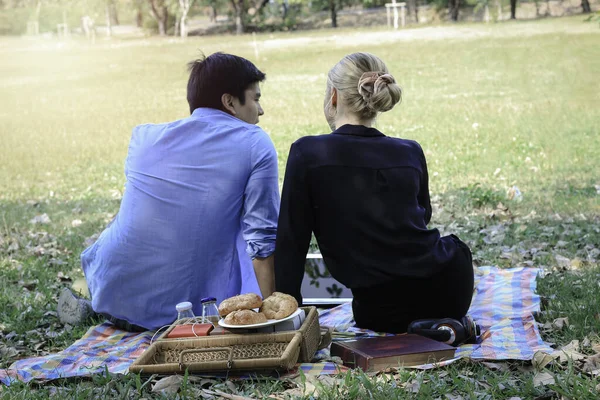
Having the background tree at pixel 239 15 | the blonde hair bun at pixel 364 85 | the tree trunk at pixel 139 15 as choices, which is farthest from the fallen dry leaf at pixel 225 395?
the background tree at pixel 239 15

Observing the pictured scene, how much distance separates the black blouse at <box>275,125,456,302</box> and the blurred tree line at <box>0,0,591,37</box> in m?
18.8

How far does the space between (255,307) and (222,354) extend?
0.78 ft

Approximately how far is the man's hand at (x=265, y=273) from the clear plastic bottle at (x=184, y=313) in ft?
1.08

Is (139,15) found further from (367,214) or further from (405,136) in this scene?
(367,214)

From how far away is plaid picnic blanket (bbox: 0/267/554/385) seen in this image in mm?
3305

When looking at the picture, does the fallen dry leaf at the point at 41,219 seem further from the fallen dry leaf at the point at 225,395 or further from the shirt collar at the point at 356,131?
the fallen dry leaf at the point at 225,395

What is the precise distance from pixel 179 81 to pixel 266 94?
343 cm

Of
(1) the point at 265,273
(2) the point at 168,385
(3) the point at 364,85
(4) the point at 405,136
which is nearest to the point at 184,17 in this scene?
(4) the point at 405,136

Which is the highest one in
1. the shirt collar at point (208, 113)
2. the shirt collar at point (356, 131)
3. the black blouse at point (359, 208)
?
the shirt collar at point (208, 113)

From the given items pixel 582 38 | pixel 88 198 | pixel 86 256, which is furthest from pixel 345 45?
pixel 86 256

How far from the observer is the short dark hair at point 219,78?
389 cm

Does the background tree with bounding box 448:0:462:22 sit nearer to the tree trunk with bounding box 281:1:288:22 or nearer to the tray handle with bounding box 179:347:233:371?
the tree trunk with bounding box 281:1:288:22

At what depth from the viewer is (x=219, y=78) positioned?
3900 mm

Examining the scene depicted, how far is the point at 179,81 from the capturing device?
21.2 m
